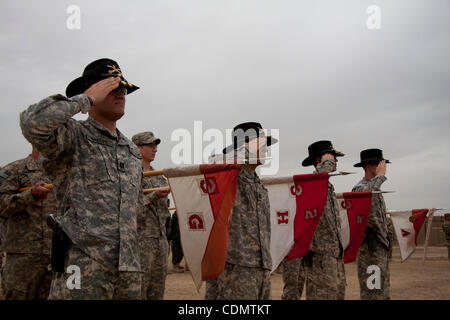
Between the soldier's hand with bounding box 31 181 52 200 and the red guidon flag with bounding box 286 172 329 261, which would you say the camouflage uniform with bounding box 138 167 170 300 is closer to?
the soldier's hand with bounding box 31 181 52 200

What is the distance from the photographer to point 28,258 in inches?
181

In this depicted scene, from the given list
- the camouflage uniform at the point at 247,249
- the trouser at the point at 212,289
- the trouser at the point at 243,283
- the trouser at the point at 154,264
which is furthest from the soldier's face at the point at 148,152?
the trouser at the point at 243,283

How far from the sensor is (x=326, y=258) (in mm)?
6141

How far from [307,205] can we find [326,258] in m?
0.89

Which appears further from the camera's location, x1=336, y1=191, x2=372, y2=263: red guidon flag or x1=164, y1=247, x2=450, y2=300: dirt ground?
x1=164, y1=247, x2=450, y2=300: dirt ground

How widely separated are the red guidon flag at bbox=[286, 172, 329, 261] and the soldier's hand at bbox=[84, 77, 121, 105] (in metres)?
3.76

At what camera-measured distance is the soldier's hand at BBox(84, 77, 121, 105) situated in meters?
2.69

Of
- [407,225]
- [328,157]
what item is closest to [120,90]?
[328,157]

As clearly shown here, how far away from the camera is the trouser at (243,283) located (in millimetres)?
3827

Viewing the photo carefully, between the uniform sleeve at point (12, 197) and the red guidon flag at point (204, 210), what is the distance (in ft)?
5.31

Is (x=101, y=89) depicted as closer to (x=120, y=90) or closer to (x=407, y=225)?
(x=120, y=90)

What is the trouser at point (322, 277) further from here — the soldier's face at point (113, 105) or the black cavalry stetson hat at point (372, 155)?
the soldier's face at point (113, 105)

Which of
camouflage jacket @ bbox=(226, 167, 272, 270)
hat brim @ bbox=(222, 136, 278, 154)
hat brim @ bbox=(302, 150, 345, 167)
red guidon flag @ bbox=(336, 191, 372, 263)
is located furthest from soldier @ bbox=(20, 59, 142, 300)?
red guidon flag @ bbox=(336, 191, 372, 263)
